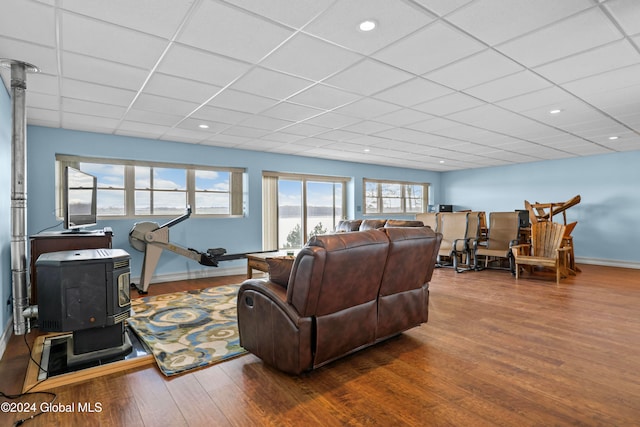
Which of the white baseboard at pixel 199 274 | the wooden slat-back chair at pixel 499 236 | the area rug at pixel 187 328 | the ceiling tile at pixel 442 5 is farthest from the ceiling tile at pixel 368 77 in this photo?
the wooden slat-back chair at pixel 499 236

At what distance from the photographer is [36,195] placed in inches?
181

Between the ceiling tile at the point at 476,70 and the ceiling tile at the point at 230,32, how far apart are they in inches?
58.2

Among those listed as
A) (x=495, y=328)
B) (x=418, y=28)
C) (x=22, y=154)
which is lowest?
(x=495, y=328)

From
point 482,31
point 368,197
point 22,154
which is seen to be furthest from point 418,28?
point 368,197

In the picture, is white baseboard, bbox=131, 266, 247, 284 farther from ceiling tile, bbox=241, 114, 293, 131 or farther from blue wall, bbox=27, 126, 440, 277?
ceiling tile, bbox=241, 114, 293, 131

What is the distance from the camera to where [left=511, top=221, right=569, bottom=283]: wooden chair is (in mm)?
5668

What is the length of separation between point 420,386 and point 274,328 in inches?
42.3

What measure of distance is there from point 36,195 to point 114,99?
85.9 inches

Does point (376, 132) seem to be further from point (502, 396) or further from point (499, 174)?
point (499, 174)

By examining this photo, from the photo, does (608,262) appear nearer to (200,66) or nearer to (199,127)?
(199,127)

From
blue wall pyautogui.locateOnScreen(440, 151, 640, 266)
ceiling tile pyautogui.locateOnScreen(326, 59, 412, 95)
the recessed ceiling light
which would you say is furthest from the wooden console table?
blue wall pyautogui.locateOnScreen(440, 151, 640, 266)

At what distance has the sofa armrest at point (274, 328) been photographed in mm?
2303

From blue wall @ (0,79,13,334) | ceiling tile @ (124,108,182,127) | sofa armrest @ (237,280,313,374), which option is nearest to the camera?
sofa armrest @ (237,280,313,374)

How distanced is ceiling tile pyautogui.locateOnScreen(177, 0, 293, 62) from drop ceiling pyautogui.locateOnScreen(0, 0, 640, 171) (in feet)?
0.04
